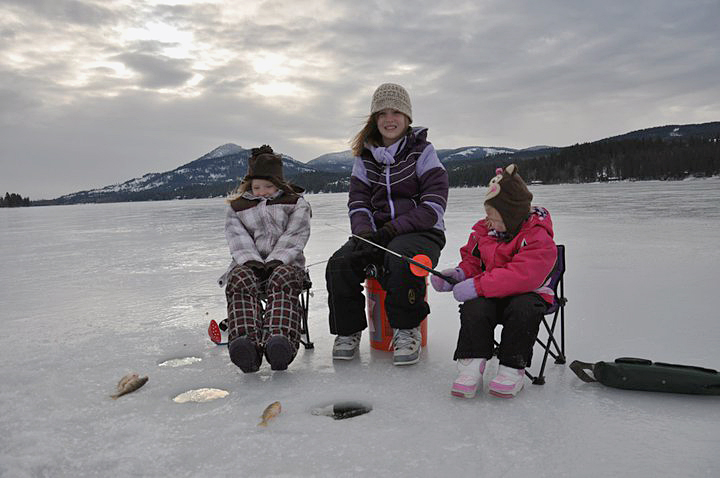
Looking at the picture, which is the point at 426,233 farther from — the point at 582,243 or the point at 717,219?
the point at 717,219

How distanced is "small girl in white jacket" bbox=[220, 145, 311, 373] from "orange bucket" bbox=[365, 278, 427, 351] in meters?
0.49

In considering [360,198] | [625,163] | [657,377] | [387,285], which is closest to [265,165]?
[360,198]

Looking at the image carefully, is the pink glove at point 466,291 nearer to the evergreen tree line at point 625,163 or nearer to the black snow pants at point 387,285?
the black snow pants at point 387,285

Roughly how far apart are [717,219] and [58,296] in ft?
38.8

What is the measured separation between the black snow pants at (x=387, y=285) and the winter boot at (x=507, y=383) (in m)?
0.69

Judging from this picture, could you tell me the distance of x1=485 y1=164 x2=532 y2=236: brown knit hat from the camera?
8.32ft

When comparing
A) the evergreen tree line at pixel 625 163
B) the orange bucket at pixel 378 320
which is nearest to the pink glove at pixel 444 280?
the orange bucket at pixel 378 320

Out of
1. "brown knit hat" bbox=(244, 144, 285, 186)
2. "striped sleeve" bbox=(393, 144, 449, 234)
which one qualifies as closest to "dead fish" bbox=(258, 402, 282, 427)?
"striped sleeve" bbox=(393, 144, 449, 234)

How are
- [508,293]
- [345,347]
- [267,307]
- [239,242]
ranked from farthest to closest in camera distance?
[239,242] < [345,347] < [267,307] < [508,293]

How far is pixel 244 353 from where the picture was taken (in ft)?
8.63

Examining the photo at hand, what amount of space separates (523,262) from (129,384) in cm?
221

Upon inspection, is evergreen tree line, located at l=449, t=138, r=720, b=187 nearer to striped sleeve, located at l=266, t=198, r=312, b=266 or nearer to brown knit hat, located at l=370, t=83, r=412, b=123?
brown knit hat, located at l=370, t=83, r=412, b=123

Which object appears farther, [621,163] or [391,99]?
[621,163]

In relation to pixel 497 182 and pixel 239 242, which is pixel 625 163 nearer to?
pixel 497 182
